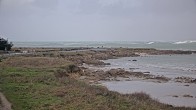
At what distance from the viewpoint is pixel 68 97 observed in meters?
21.4

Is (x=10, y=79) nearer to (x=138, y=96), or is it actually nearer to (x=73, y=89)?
(x=73, y=89)

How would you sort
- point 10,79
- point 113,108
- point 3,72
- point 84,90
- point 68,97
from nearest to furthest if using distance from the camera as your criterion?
point 113,108 < point 68,97 < point 84,90 < point 10,79 < point 3,72

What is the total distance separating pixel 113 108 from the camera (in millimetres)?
18422

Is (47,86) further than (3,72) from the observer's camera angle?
No

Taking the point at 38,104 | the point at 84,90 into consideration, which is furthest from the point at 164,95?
the point at 38,104

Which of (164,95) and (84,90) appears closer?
(84,90)

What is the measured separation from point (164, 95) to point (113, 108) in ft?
44.6

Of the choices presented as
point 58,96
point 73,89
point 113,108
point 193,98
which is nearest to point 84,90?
point 73,89

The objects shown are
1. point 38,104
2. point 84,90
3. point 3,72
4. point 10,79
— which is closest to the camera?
point 38,104

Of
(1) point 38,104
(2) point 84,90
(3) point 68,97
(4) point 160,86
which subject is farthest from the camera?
(4) point 160,86

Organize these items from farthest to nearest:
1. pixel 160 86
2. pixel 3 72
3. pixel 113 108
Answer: pixel 160 86 → pixel 3 72 → pixel 113 108

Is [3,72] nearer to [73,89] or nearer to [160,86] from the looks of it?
[73,89]

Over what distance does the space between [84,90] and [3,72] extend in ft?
42.0

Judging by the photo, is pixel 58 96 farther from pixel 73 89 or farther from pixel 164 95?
pixel 164 95
